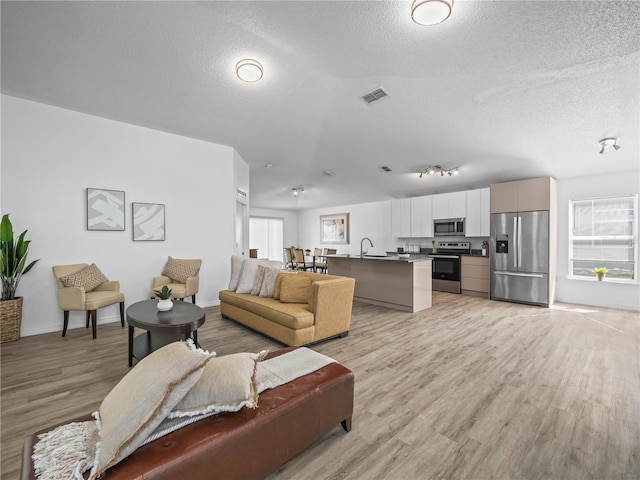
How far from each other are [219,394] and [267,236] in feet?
33.2

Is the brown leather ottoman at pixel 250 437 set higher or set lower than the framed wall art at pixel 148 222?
lower

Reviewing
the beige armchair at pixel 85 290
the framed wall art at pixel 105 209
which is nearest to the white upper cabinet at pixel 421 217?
the framed wall art at pixel 105 209

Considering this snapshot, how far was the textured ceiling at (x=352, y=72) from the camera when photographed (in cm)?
217

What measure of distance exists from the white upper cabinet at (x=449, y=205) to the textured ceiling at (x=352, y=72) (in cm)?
181

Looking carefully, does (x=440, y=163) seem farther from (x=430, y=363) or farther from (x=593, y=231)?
(x=430, y=363)

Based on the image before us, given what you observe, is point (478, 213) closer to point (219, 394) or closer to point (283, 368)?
point (283, 368)

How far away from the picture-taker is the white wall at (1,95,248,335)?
3.50m

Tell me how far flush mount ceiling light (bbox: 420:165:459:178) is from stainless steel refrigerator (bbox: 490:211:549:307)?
48.7 inches

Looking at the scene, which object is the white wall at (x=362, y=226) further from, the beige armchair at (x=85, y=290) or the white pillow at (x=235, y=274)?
the beige armchair at (x=85, y=290)

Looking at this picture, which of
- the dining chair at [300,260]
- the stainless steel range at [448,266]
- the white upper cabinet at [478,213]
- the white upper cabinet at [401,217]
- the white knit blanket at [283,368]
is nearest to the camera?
the white knit blanket at [283,368]

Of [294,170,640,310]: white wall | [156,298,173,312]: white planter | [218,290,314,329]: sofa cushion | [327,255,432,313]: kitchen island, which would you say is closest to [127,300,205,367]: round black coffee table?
[156,298,173,312]: white planter

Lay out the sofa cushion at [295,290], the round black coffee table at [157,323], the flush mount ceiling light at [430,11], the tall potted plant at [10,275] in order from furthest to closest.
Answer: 1. the sofa cushion at [295,290]
2. the tall potted plant at [10,275]
3. the round black coffee table at [157,323]
4. the flush mount ceiling light at [430,11]

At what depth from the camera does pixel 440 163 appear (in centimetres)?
548

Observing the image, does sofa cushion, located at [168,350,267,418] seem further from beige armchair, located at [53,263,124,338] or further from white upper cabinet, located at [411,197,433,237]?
white upper cabinet, located at [411,197,433,237]
